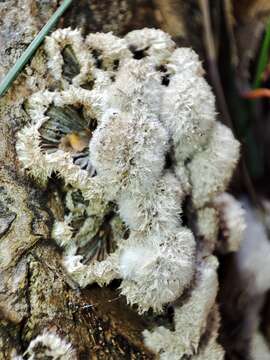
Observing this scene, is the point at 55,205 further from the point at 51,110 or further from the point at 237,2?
the point at 237,2

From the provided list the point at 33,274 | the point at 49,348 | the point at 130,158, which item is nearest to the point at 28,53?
the point at 130,158

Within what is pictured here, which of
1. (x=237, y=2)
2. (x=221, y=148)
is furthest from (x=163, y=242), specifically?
(x=237, y=2)

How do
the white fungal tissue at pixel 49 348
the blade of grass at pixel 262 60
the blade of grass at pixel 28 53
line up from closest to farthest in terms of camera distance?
the white fungal tissue at pixel 49 348 → the blade of grass at pixel 28 53 → the blade of grass at pixel 262 60

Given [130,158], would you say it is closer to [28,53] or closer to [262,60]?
[28,53]

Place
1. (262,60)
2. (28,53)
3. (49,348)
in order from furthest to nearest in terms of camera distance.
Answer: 1. (262,60)
2. (28,53)
3. (49,348)

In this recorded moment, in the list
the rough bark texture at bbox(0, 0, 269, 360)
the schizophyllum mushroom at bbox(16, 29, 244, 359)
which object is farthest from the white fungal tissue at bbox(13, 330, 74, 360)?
the schizophyllum mushroom at bbox(16, 29, 244, 359)

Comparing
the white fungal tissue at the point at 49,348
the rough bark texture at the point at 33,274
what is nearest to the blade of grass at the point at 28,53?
the rough bark texture at the point at 33,274

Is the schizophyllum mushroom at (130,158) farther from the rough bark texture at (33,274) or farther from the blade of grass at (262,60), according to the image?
the blade of grass at (262,60)
